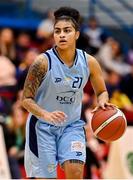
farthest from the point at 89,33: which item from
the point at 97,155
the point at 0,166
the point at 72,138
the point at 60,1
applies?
the point at 72,138

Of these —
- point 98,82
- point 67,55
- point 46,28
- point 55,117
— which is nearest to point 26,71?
point 46,28

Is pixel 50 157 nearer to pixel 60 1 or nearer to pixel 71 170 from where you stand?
pixel 71 170

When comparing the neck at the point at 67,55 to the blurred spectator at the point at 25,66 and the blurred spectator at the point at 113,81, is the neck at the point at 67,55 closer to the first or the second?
the blurred spectator at the point at 25,66

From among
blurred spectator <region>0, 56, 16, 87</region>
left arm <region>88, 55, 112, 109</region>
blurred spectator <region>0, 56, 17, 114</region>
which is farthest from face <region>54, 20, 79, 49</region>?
blurred spectator <region>0, 56, 16, 87</region>

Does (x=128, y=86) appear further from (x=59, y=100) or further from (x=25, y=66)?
(x=59, y=100)

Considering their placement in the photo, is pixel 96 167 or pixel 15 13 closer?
pixel 96 167

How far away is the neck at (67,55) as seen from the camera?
18.6 ft

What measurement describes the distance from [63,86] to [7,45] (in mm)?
5633

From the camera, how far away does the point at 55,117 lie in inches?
203

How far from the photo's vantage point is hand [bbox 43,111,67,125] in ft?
16.8

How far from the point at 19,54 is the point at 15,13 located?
2.36 metres

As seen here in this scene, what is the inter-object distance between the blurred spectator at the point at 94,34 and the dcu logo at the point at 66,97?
22.6ft

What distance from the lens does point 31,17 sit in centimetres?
1362

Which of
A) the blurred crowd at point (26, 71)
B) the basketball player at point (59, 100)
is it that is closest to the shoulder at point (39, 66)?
the basketball player at point (59, 100)
